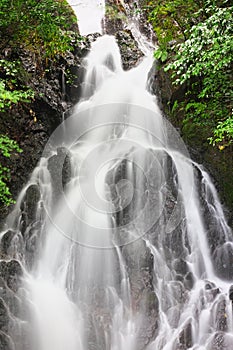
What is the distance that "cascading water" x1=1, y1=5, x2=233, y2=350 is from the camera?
17.7 ft

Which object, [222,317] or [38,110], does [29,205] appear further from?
[222,317]

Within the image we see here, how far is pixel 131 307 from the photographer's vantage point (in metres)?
5.76

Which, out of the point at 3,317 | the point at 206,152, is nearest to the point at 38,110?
the point at 206,152

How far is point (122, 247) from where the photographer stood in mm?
6340

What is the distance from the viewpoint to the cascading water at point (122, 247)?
5.41 meters

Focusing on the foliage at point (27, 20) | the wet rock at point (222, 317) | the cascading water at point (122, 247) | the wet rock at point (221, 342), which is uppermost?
the foliage at point (27, 20)

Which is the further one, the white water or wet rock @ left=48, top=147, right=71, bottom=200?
the white water

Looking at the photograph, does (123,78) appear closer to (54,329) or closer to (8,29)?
(8,29)

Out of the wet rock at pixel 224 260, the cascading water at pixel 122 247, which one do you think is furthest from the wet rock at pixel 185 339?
the wet rock at pixel 224 260

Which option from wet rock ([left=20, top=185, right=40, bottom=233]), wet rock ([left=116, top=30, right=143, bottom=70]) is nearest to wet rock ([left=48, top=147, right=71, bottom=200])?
wet rock ([left=20, top=185, right=40, bottom=233])

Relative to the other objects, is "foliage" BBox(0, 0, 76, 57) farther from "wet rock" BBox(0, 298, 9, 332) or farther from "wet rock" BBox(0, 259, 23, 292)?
"wet rock" BBox(0, 298, 9, 332)

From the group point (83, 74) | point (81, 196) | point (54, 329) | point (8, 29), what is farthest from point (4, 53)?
point (54, 329)

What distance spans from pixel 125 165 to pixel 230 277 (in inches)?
127

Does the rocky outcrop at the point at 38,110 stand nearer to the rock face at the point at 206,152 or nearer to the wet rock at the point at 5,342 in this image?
the wet rock at the point at 5,342
